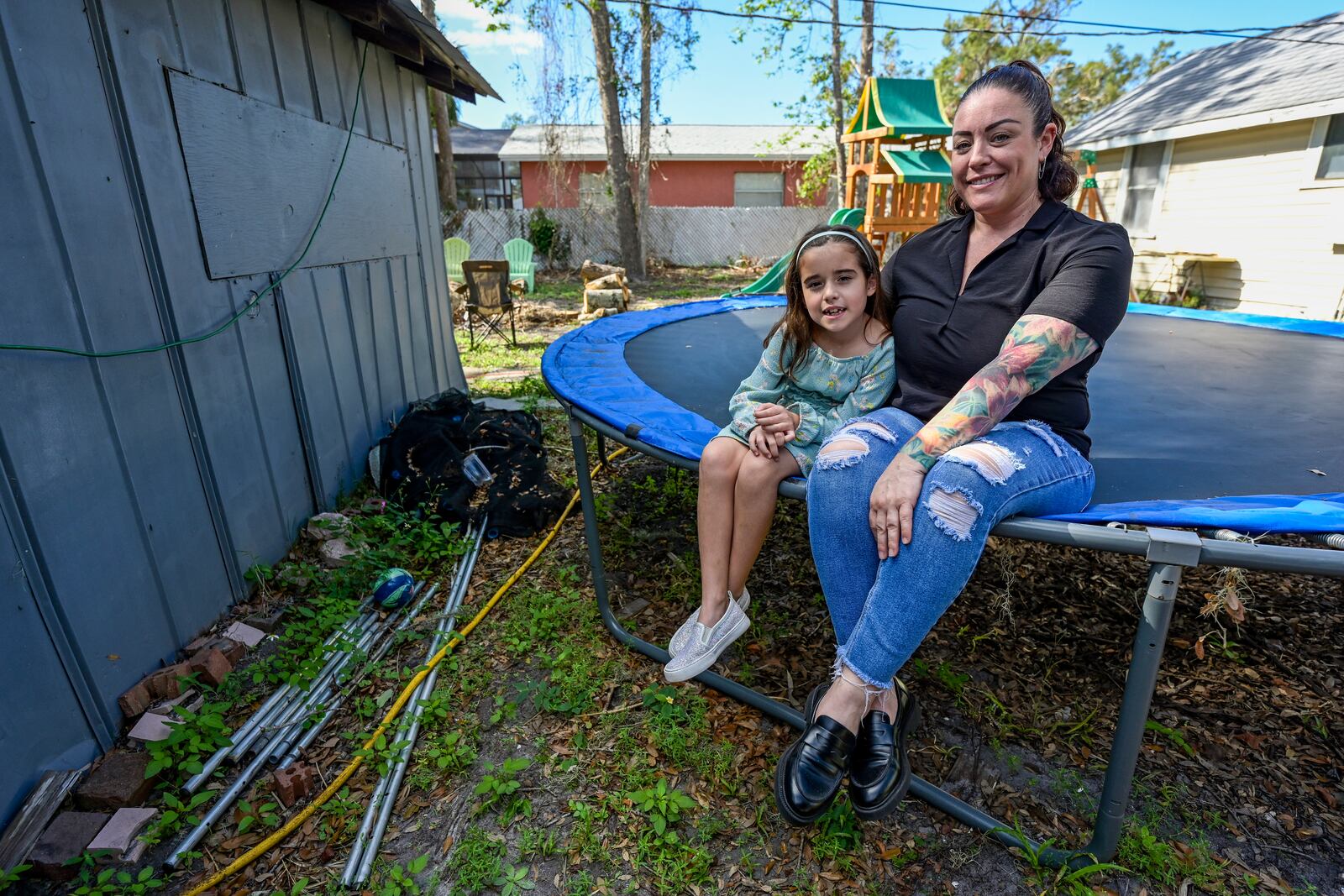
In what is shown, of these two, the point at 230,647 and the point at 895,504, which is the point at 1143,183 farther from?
the point at 230,647

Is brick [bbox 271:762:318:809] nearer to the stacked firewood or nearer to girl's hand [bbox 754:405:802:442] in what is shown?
girl's hand [bbox 754:405:802:442]

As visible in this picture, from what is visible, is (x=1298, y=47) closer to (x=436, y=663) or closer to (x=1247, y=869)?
(x=1247, y=869)

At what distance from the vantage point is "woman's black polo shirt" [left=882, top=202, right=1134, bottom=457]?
3.54 ft

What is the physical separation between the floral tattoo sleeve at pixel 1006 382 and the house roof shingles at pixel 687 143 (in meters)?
10.8

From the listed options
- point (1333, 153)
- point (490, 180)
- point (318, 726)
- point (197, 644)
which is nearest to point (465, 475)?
point (197, 644)

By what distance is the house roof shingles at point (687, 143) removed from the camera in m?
11.7

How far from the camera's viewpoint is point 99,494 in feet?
4.55

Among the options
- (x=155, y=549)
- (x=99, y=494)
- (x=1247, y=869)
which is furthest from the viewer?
(x=155, y=549)

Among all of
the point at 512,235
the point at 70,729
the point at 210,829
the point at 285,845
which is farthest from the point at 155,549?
the point at 512,235

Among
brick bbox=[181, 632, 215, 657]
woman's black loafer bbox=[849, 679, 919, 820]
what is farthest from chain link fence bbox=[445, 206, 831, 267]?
woman's black loafer bbox=[849, 679, 919, 820]

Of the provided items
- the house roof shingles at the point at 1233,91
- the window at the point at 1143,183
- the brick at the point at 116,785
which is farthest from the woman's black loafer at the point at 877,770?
the window at the point at 1143,183

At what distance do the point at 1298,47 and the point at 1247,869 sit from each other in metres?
9.57

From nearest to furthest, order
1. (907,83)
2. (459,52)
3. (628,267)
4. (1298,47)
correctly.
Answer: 1. (459,52)
2. (907,83)
3. (1298,47)
4. (628,267)

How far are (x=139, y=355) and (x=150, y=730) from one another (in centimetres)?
78
